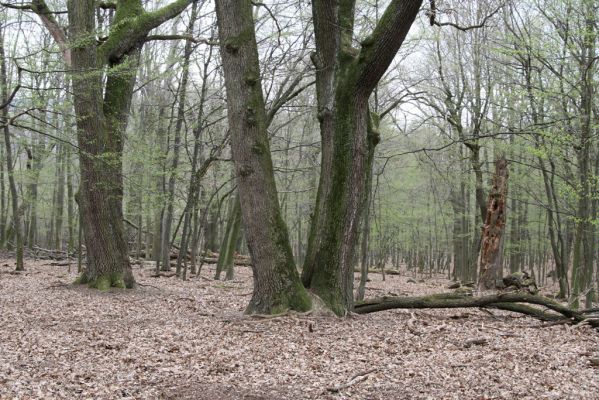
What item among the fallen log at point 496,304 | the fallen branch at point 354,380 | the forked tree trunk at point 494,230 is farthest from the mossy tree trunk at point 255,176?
the forked tree trunk at point 494,230

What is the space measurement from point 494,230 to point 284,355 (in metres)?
8.81

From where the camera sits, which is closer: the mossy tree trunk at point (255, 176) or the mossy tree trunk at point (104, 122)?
the mossy tree trunk at point (255, 176)

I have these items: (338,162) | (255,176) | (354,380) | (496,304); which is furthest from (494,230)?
(354,380)

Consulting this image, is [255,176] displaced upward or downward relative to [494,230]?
upward

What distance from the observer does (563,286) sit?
46.4 ft

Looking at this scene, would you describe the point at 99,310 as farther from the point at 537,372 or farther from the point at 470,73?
the point at 470,73

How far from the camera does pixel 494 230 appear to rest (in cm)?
1241

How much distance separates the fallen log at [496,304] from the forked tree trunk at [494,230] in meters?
4.88

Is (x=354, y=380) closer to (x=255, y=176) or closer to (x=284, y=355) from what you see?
(x=284, y=355)

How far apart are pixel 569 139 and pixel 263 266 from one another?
726 centimetres

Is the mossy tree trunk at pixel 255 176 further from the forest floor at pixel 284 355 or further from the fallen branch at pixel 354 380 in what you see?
the fallen branch at pixel 354 380

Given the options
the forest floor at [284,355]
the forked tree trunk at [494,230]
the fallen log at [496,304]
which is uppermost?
the forked tree trunk at [494,230]

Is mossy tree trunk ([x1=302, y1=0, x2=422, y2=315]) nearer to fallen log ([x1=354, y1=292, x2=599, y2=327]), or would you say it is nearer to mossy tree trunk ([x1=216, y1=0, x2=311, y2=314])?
mossy tree trunk ([x1=216, y1=0, x2=311, y2=314])

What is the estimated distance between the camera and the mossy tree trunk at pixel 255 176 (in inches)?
262
